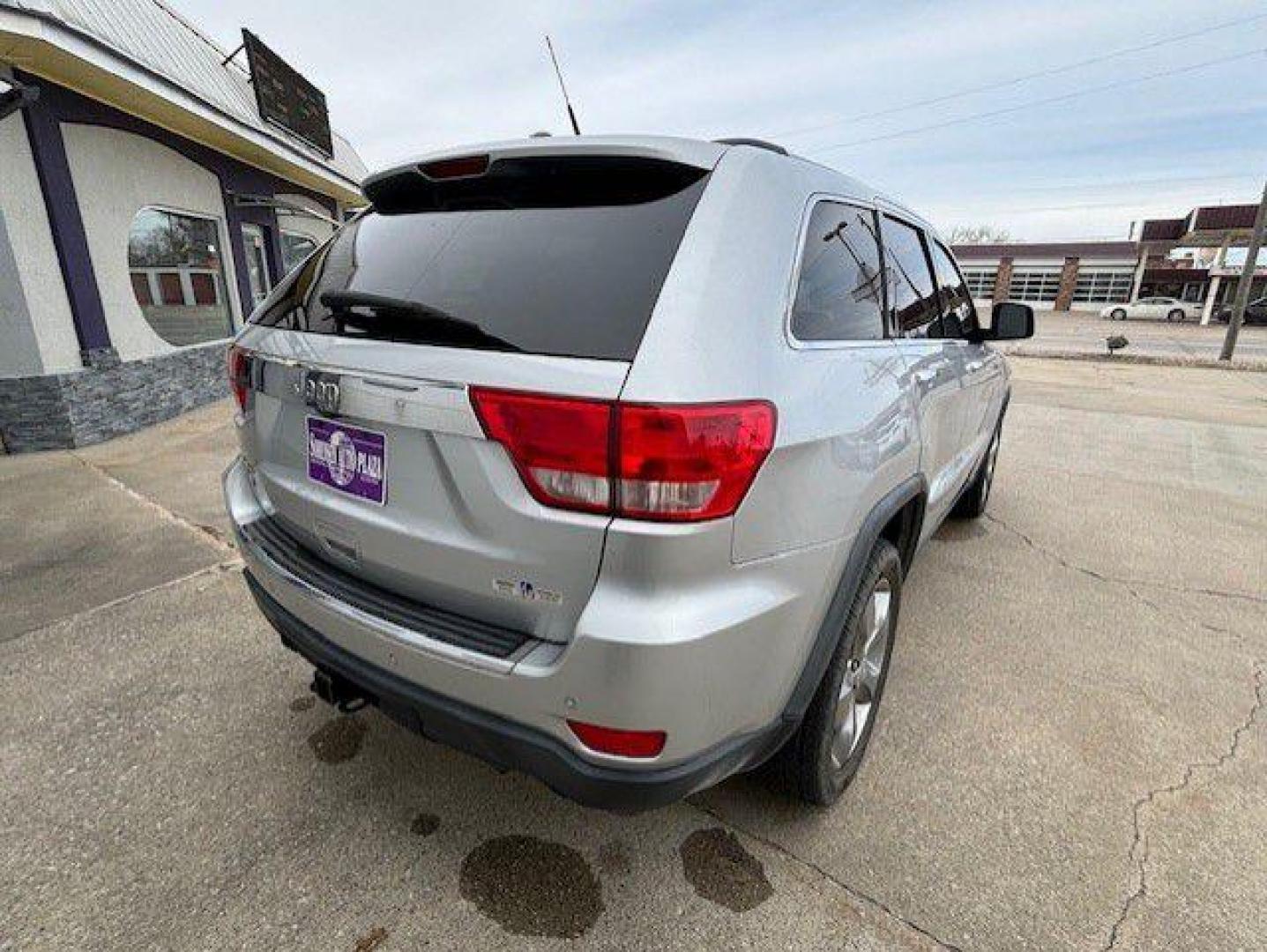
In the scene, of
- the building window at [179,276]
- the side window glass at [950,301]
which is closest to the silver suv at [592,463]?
the side window glass at [950,301]

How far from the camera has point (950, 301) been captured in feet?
10.8

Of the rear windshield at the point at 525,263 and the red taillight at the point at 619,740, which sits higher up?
the rear windshield at the point at 525,263

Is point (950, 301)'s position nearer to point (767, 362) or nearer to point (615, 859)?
point (767, 362)

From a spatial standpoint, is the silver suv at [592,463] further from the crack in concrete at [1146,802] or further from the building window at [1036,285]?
the building window at [1036,285]

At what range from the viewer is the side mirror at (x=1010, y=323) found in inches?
135

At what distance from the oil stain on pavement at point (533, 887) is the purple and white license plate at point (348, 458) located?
41.0 inches

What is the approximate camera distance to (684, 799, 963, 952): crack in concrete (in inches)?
65.4

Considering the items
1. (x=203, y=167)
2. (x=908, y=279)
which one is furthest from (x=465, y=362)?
(x=203, y=167)

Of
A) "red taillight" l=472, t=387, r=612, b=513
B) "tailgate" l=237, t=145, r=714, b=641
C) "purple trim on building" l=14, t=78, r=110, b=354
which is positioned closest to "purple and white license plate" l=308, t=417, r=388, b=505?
"tailgate" l=237, t=145, r=714, b=641

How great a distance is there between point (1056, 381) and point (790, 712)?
13.1 m

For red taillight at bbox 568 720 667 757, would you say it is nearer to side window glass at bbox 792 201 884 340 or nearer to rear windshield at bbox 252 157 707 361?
rear windshield at bbox 252 157 707 361

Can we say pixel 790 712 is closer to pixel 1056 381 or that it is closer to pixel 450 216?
pixel 450 216

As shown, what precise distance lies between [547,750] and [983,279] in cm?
5424

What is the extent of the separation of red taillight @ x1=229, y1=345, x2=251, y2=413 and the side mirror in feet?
10.9
